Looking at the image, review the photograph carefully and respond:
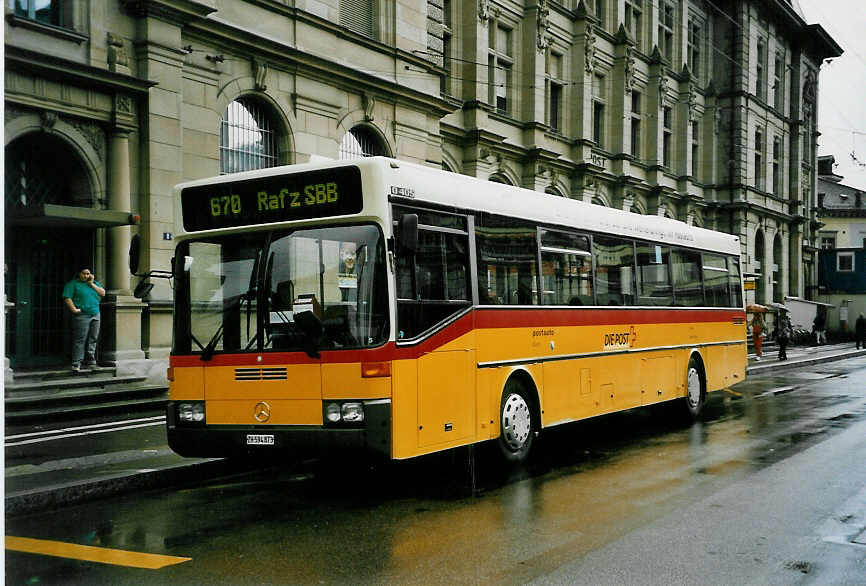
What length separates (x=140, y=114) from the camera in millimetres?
16578

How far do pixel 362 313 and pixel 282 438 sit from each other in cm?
135

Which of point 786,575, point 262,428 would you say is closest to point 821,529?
point 786,575

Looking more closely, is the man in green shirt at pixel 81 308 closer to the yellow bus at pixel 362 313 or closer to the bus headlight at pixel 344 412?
the yellow bus at pixel 362 313

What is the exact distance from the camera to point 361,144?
2239 centimetres

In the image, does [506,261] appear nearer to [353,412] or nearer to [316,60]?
[353,412]

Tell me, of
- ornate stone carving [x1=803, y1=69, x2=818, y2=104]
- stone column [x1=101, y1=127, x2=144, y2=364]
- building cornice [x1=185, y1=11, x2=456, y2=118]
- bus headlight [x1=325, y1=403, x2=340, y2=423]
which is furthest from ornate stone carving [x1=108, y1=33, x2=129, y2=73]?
ornate stone carving [x1=803, y1=69, x2=818, y2=104]

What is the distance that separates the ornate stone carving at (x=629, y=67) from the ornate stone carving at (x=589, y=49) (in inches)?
116

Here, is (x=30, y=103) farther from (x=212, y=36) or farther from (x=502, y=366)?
(x=502, y=366)

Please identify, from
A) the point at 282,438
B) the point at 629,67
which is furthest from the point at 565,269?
the point at 629,67

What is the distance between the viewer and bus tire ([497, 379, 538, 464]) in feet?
31.5

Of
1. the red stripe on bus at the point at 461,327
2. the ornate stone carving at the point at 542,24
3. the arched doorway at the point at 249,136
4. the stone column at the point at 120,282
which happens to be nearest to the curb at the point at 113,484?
the red stripe on bus at the point at 461,327

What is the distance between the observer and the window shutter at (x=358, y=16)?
21781mm

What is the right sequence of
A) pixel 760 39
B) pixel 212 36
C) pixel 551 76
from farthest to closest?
pixel 760 39 < pixel 551 76 < pixel 212 36

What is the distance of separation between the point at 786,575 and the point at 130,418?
422 inches
